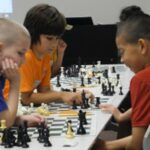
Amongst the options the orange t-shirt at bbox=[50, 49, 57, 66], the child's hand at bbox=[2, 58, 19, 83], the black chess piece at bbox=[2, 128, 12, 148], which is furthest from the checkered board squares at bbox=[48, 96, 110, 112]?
the orange t-shirt at bbox=[50, 49, 57, 66]

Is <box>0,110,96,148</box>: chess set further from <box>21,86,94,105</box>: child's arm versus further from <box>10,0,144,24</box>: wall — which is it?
<box>10,0,144,24</box>: wall

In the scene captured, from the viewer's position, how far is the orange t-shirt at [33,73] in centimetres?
297

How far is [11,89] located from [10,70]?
11cm

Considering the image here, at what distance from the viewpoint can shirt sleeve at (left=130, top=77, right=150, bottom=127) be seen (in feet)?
7.06

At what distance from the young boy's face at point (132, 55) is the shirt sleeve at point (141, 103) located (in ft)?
0.55

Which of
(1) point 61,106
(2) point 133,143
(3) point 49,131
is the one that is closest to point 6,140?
(3) point 49,131

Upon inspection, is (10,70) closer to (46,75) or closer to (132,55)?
(132,55)

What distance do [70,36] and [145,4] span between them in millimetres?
2253

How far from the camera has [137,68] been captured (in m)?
2.35

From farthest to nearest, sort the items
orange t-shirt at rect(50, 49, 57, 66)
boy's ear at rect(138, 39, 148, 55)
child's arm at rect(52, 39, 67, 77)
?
1. child's arm at rect(52, 39, 67, 77)
2. orange t-shirt at rect(50, 49, 57, 66)
3. boy's ear at rect(138, 39, 148, 55)

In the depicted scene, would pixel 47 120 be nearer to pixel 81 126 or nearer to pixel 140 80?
pixel 81 126

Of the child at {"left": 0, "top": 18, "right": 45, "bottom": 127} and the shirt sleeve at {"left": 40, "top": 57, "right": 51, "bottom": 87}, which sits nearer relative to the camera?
the child at {"left": 0, "top": 18, "right": 45, "bottom": 127}

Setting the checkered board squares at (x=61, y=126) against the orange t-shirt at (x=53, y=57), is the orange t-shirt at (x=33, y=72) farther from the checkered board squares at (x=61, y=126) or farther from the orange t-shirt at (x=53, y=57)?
the orange t-shirt at (x=53, y=57)

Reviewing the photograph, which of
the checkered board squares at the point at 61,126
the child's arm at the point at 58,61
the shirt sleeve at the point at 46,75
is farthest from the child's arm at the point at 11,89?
the child's arm at the point at 58,61
